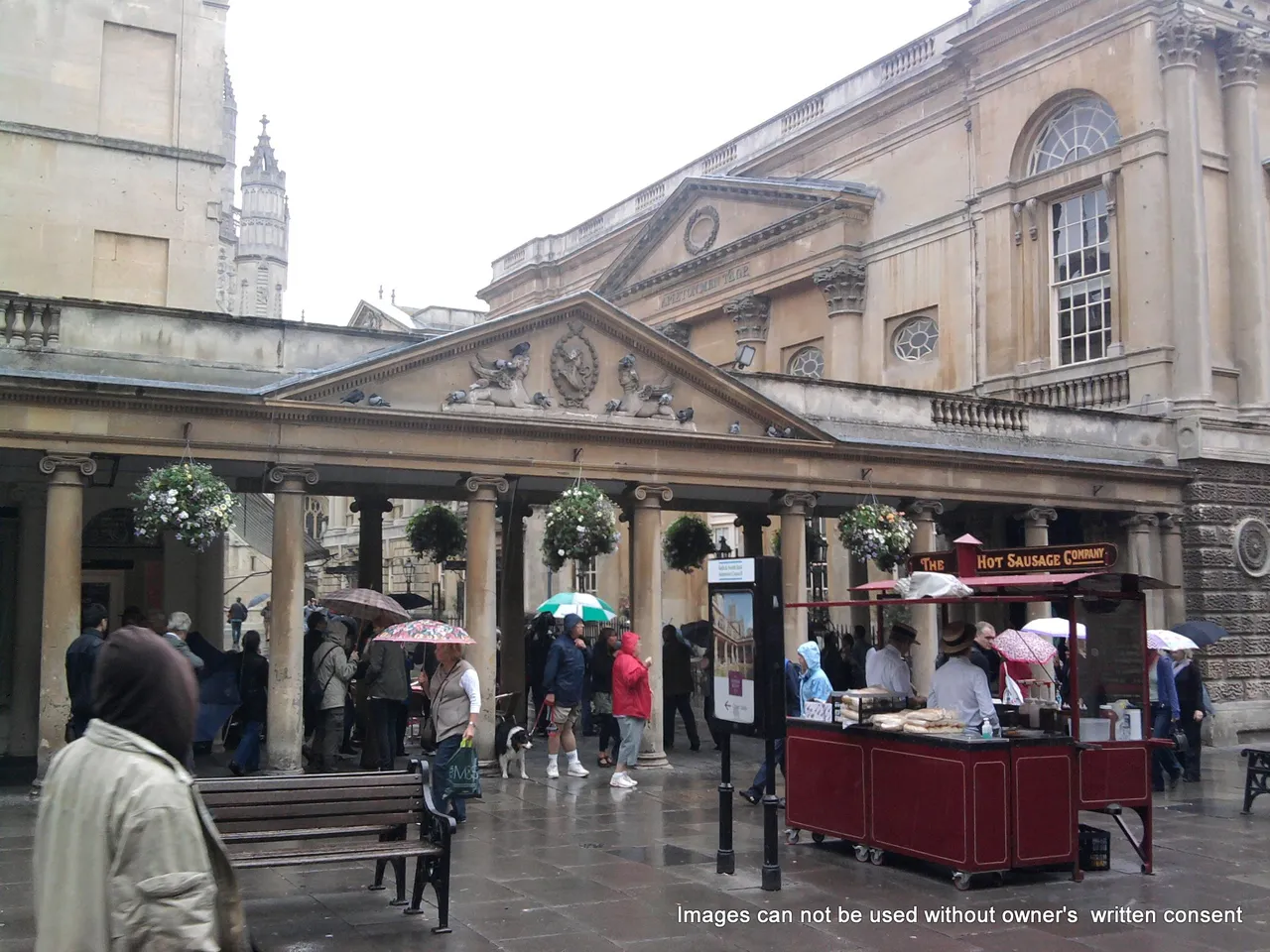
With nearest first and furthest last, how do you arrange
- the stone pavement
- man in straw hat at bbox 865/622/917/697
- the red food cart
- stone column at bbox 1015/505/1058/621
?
1. the stone pavement
2. the red food cart
3. man in straw hat at bbox 865/622/917/697
4. stone column at bbox 1015/505/1058/621

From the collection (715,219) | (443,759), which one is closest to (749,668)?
(443,759)

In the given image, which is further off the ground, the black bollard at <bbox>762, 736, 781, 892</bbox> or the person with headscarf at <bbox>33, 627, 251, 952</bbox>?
the person with headscarf at <bbox>33, 627, 251, 952</bbox>

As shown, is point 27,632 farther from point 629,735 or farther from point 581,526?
point 629,735

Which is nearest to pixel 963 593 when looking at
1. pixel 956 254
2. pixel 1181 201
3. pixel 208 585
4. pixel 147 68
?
pixel 208 585

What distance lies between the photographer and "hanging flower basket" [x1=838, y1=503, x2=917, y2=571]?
1805 cm

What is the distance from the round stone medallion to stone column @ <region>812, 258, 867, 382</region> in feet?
32.9

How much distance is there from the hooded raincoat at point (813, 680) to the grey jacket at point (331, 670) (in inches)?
222

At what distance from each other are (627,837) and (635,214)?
30.1m

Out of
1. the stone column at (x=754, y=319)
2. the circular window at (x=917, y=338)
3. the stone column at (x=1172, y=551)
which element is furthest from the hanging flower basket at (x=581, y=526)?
the stone column at (x=754, y=319)

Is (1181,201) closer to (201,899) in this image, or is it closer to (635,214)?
(635,214)

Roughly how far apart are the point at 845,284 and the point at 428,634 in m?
20.4

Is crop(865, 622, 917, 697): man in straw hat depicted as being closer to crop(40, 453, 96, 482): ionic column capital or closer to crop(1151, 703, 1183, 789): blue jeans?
crop(1151, 703, 1183, 789): blue jeans

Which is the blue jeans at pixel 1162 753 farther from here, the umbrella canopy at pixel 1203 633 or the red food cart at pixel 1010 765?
the red food cart at pixel 1010 765

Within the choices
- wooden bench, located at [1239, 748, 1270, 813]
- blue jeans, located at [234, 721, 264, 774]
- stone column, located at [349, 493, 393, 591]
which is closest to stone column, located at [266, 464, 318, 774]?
blue jeans, located at [234, 721, 264, 774]
